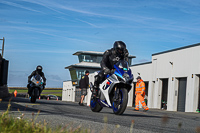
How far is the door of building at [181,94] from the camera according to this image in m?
30.2

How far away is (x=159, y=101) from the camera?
34.8 metres

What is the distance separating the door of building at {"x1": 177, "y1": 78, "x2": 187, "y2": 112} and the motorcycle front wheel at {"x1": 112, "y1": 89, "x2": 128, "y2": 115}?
69.5 ft

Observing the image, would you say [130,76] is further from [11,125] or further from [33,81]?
[33,81]

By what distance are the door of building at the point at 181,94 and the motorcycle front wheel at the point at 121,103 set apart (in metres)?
21.2

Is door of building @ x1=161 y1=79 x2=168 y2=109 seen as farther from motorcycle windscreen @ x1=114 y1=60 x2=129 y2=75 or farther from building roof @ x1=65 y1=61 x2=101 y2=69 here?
building roof @ x1=65 y1=61 x2=101 y2=69

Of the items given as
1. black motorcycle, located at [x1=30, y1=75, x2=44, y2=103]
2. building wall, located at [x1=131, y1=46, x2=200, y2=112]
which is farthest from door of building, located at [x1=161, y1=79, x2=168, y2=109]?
black motorcycle, located at [x1=30, y1=75, x2=44, y2=103]

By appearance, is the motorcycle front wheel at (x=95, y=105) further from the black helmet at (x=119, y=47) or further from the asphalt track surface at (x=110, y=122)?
the black helmet at (x=119, y=47)

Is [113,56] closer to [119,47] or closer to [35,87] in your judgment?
[119,47]

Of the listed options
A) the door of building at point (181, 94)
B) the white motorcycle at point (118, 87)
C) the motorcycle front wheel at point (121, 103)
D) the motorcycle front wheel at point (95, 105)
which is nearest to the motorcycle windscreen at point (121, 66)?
the white motorcycle at point (118, 87)

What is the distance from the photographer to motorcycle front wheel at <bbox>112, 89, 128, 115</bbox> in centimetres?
941

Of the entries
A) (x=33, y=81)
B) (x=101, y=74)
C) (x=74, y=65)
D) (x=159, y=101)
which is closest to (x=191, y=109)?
(x=159, y=101)

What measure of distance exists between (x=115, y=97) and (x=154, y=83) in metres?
27.5

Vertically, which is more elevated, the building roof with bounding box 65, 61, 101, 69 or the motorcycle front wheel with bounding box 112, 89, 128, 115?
the building roof with bounding box 65, 61, 101, 69

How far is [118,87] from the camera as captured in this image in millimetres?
9945
